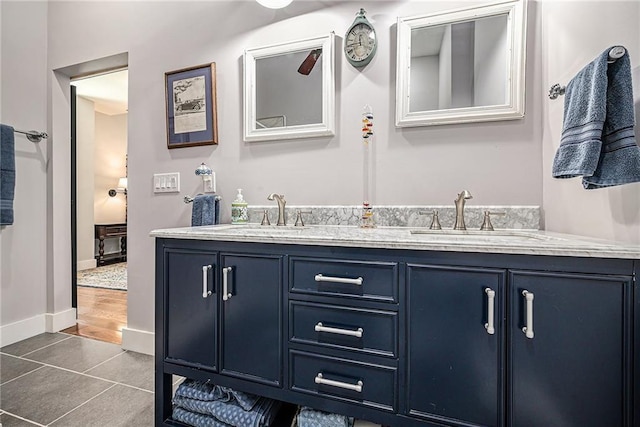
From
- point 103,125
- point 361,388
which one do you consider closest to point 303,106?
point 361,388

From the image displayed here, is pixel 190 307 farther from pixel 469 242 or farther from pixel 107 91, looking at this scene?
pixel 107 91

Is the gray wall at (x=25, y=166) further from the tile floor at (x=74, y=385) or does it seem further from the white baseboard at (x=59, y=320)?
the tile floor at (x=74, y=385)

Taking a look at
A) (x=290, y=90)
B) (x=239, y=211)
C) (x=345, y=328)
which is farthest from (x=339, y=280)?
(x=290, y=90)

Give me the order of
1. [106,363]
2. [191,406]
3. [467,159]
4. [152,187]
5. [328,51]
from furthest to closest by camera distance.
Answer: [152,187]
[106,363]
[328,51]
[467,159]
[191,406]

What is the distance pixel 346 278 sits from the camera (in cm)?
97

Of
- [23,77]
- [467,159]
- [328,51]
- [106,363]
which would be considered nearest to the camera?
[467,159]

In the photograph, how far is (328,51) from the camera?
5.04 feet

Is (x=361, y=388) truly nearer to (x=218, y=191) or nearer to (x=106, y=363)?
(x=218, y=191)

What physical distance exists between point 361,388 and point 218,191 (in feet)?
4.41

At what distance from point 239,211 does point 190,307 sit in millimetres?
600

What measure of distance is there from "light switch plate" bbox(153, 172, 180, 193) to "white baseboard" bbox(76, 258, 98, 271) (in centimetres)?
333

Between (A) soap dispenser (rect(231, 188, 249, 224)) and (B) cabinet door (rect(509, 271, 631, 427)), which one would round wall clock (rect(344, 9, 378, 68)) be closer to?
(A) soap dispenser (rect(231, 188, 249, 224))

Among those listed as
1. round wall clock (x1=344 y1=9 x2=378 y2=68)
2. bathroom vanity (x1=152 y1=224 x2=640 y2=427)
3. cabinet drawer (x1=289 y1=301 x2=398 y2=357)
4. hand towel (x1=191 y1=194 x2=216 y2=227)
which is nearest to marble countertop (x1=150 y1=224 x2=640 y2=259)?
bathroom vanity (x1=152 y1=224 x2=640 y2=427)

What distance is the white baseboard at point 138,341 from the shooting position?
6.31 ft
